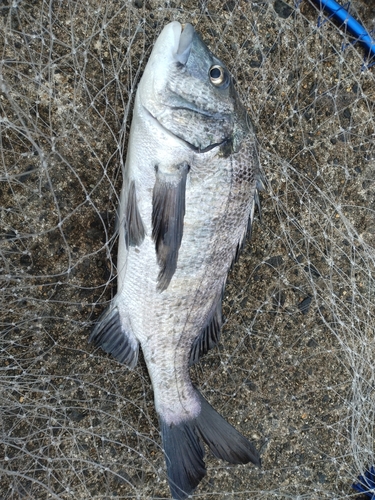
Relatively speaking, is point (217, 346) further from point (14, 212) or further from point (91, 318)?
point (14, 212)

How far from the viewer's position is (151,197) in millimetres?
1458

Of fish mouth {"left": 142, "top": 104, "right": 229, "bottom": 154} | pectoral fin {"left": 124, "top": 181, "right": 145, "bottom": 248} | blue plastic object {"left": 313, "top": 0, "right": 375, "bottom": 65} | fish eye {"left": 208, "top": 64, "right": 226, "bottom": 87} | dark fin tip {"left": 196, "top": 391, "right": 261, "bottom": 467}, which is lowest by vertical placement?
dark fin tip {"left": 196, "top": 391, "right": 261, "bottom": 467}

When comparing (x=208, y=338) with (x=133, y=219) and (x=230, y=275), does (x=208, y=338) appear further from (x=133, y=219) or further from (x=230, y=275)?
(x=133, y=219)

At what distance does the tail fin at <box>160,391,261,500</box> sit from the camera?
161 centimetres

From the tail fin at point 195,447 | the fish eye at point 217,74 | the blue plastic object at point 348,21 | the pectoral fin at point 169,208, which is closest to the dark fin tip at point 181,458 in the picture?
the tail fin at point 195,447

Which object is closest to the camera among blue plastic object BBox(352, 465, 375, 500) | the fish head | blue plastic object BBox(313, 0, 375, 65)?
the fish head

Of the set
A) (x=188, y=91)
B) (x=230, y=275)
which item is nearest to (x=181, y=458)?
(x=230, y=275)

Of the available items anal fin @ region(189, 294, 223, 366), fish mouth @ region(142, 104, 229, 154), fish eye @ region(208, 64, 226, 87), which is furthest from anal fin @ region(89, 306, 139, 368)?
fish eye @ region(208, 64, 226, 87)

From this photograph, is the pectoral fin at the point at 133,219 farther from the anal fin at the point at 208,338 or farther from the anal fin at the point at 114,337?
the anal fin at the point at 208,338

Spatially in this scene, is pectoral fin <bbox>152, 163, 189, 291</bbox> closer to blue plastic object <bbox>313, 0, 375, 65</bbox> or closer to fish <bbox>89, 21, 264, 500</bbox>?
fish <bbox>89, 21, 264, 500</bbox>

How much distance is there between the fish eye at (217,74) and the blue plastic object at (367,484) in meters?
1.80

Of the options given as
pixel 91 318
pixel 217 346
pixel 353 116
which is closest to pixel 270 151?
pixel 353 116

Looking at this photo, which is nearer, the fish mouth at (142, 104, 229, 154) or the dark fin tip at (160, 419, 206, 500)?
the fish mouth at (142, 104, 229, 154)

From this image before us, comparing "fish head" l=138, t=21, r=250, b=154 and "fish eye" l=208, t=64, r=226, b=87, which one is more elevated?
"fish eye" l=208, t=64, r=226, b=87
